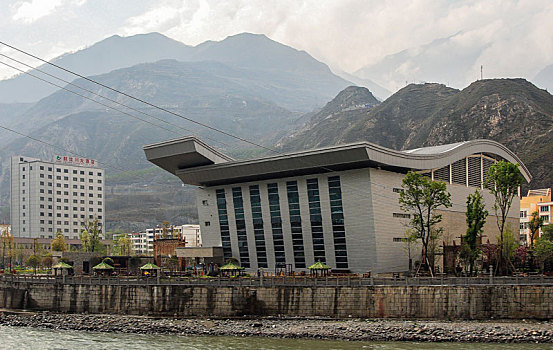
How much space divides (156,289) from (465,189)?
41.9 meters

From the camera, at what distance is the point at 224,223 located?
7256cm

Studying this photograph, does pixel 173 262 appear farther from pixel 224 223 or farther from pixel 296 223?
pixel 296 223

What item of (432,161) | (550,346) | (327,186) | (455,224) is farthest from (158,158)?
(550,346)

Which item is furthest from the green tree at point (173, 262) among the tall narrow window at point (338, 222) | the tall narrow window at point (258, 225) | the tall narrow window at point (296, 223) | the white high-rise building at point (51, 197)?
the white high-rise building at point (51, 197)

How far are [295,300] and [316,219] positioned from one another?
2042 cm

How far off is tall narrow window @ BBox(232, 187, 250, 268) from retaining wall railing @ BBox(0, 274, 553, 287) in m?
20.0

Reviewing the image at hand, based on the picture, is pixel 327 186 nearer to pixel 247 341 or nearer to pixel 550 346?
pixel 247 341

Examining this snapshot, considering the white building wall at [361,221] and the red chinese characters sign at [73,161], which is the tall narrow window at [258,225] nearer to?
the white building wall at [361,221]

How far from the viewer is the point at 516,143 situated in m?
154

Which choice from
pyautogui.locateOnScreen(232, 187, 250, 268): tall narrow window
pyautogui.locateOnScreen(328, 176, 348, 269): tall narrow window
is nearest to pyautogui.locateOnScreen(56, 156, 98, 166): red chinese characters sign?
pyautogui.locateOnScreen(232, 187, 250, 268): tall narrow window

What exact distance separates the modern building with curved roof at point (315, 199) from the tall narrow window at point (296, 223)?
0.11 metres

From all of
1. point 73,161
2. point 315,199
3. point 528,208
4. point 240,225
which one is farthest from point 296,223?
point 73,161

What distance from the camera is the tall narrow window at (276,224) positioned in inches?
2687

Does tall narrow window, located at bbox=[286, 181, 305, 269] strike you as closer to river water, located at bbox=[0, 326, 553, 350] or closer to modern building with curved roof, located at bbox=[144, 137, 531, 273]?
modern building with curved roof, located at bbox=[144, 137, 531, 273]
